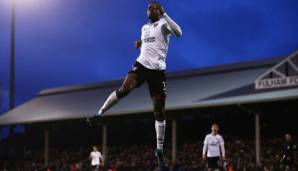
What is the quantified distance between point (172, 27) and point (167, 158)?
25408 millimetres

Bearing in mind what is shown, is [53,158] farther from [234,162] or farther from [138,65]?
[138,65]

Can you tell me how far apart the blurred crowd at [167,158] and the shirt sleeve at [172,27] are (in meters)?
15.2

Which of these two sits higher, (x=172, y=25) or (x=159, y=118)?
(x=172, y=25)

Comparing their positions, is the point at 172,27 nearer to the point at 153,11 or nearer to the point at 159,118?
the point at 153,11

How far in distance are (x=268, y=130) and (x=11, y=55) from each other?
25603 mm

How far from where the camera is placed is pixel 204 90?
33188 mm

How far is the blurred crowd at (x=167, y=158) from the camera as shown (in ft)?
92.3

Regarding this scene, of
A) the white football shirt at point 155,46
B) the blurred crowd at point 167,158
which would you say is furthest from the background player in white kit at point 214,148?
the white football shirt at point 155,46

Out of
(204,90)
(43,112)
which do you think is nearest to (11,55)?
(43,112)

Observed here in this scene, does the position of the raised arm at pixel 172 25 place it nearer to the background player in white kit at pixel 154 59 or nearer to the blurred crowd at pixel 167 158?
Result: the background player in white kit at pixel 154 59

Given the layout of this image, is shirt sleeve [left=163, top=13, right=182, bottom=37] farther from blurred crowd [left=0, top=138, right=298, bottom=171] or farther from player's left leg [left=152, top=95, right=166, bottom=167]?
blurred crowd [left=0, top=138, right=298, bottom=171]

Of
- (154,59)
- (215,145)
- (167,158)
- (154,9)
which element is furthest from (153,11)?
(167,158)

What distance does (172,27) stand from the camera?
9.52m

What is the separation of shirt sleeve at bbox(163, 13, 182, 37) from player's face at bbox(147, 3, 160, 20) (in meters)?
0.20
